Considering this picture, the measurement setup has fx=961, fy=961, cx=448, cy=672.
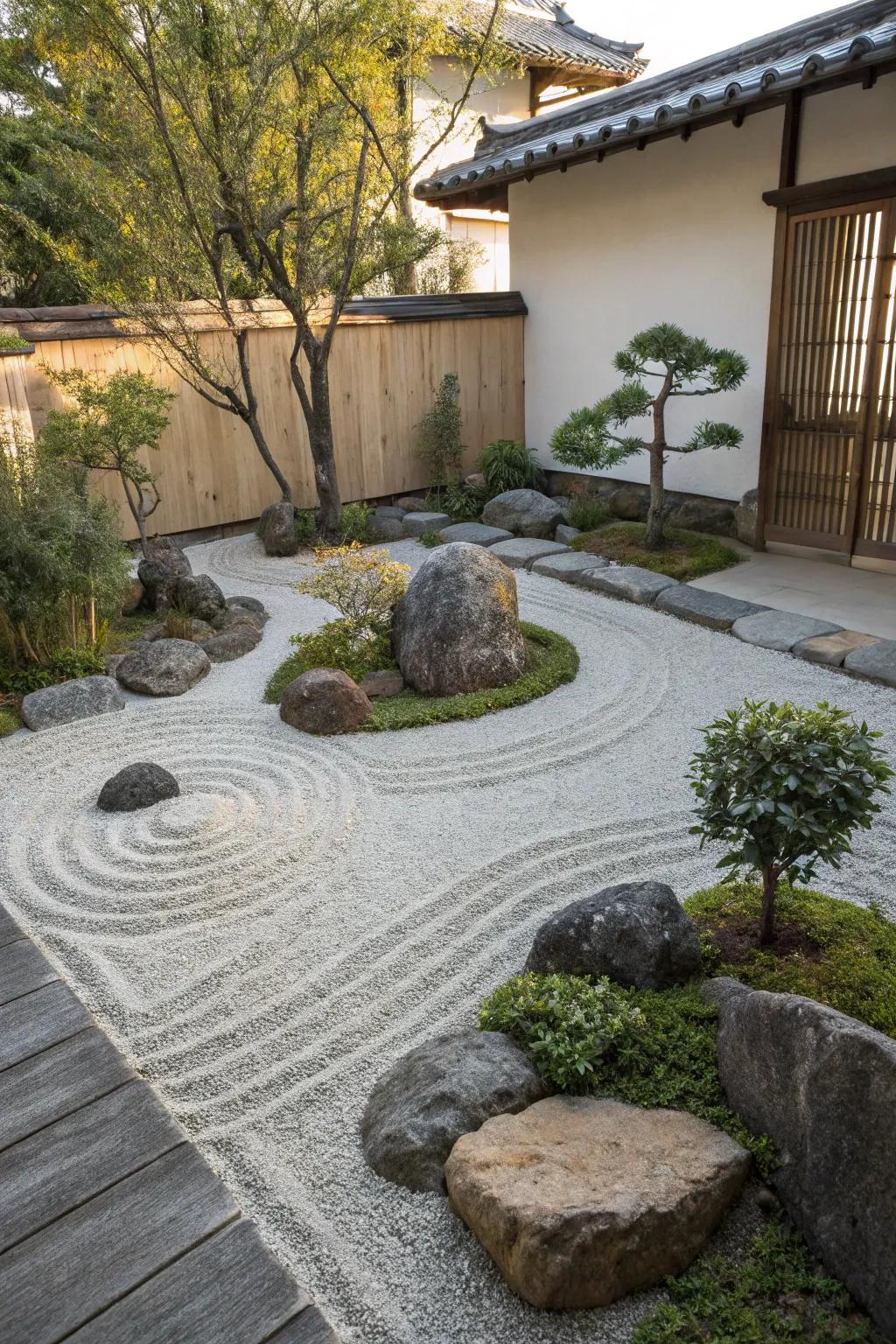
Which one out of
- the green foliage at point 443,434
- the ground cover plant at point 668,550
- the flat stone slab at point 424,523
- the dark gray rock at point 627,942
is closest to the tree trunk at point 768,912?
the dark gray rock at point 627,942

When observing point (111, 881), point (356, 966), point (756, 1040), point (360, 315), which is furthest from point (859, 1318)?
point (360, 315)

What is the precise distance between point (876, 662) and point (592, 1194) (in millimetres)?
4754

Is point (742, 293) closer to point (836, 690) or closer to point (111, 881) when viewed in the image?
point (836, 690)

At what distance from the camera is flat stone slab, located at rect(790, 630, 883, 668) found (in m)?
6.36

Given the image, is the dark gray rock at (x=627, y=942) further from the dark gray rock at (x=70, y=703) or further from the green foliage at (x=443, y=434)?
the green foliage at (x=443, y=434)

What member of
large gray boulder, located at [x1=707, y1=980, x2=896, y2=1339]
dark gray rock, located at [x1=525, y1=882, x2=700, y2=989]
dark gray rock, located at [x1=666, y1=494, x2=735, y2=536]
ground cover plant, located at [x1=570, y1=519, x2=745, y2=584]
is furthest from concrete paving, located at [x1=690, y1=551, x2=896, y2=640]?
large gray boulder, located at [x1=707, y1=980, x2=896, y2=1339]

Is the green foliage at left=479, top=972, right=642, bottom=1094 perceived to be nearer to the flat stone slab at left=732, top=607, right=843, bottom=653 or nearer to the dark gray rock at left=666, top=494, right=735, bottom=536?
the flat stone slab at left=732, top=607, right=843, bottom=653

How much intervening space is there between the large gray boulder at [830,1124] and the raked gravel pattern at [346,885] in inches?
9.0

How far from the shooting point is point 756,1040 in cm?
252

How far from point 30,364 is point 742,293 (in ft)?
21.0

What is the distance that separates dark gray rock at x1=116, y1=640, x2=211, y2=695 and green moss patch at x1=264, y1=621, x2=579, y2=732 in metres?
0.55

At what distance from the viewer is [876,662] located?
242 inches

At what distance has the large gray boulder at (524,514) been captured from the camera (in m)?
9.78

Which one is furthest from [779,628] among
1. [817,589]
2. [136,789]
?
[136,789]
